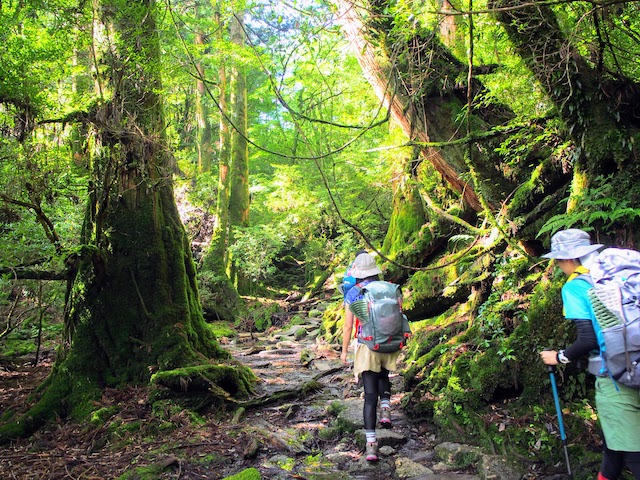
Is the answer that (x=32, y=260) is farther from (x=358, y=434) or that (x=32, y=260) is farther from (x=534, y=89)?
(x=534, y=89)

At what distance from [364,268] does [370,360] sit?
103 centimetres

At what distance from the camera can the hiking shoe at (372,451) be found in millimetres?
4457

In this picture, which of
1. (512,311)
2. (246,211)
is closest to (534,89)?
(512,311)

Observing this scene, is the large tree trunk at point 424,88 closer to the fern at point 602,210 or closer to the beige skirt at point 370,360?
the fern at point 602,210

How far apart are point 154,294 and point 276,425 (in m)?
2.78

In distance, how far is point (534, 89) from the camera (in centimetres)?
571

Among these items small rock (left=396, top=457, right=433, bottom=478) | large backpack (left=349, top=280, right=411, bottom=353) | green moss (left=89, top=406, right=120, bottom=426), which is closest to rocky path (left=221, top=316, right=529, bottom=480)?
small rock (left=396, top=457, right=433, bottom=478)

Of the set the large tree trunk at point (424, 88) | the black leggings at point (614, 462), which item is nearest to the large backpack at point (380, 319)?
the black leggings at point (614, 462)

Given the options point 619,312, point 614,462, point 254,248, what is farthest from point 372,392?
point 254,248

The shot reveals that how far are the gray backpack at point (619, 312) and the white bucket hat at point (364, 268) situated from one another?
247 cm

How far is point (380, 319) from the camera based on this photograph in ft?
15.8

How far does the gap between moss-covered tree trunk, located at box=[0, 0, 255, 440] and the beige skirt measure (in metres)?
2.38

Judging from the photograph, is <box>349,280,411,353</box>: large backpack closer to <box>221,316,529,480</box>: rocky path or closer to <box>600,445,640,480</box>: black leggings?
<box>221,316,529,480</box>: rocky path

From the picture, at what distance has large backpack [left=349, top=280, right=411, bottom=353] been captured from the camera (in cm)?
480
